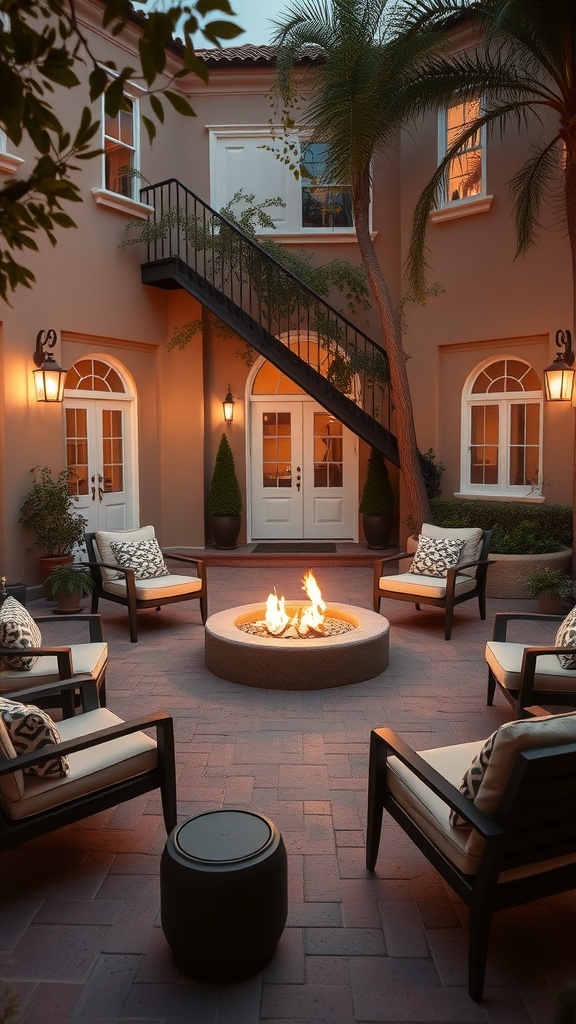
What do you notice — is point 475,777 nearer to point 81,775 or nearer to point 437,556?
point 81,775

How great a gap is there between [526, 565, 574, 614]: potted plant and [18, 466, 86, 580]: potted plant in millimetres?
5196

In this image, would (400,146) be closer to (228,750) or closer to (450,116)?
(450,116)

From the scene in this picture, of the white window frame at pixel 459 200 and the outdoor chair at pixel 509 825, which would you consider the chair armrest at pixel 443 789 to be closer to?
the outdoor chair at pixel 509 825

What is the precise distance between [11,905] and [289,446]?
9804mm

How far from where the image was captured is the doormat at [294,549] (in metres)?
11.2

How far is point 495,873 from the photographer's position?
2.52 meters

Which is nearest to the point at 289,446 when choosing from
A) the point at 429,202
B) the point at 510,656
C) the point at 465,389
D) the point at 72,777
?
the point at 465,389

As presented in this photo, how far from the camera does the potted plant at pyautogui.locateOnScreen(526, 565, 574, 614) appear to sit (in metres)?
7.86

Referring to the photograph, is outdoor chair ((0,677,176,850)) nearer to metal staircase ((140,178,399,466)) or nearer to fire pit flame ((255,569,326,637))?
fire pit flame ((255,569,326,637))

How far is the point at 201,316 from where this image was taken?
11469mm

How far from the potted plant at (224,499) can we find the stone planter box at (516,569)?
4187mm

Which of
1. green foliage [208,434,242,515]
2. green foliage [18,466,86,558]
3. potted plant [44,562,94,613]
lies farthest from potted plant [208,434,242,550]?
potted plant [44,562,94,613]

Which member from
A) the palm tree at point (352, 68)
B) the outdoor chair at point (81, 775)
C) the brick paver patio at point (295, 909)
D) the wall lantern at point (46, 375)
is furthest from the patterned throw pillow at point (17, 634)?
the palm tree at point (352, 68)

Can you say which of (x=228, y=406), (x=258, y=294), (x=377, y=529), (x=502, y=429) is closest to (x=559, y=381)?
(x=502, y=429)
